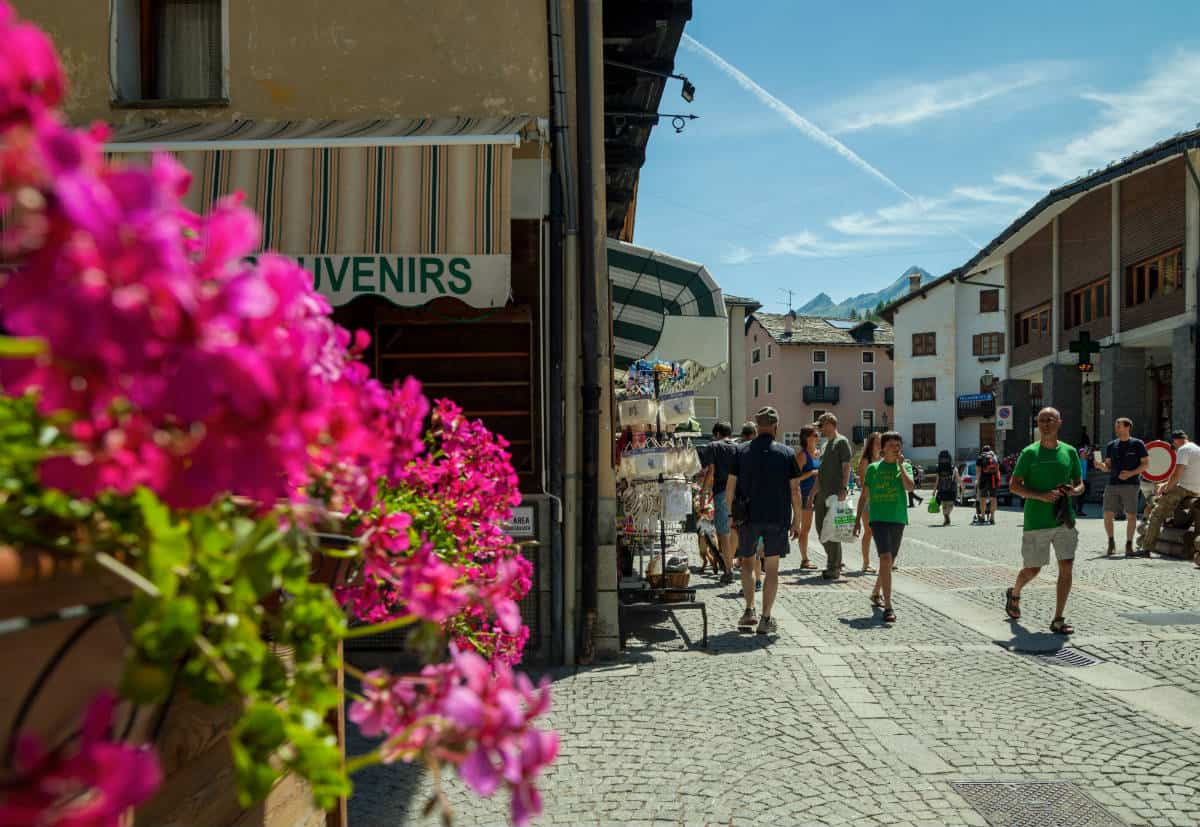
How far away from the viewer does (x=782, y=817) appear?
4.27 metres

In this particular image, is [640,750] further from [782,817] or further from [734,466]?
[734,466]

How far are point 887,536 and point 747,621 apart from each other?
1.71 metres

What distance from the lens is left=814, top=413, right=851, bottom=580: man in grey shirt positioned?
1192 cm

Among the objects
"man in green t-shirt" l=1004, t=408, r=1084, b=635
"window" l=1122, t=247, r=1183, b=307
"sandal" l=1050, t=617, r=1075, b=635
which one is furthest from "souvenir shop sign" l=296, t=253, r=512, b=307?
"window" l=1122, t=247, r=1183, b=307

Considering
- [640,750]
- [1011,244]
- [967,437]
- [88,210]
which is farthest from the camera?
[967,437]

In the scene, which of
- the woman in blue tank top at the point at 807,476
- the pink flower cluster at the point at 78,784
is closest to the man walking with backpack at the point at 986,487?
the woman in blue tank top at the point at 807,476

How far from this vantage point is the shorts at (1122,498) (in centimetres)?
1438

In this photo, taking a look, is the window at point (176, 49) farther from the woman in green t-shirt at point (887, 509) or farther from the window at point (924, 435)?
the window at point (924, 435)

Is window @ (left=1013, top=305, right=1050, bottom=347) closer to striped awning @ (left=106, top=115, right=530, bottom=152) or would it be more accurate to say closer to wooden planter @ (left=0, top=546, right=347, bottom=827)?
striped awning @ (left=106, top=115, right=530, bottom=152)

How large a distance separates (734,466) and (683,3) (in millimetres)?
4992

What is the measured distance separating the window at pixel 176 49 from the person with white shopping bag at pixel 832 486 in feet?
24.4

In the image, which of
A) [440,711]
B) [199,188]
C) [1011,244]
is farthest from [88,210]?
[1011,244]

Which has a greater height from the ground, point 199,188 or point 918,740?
point 199,188

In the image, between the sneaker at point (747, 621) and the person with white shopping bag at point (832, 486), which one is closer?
the sneaker at point (747, 621)
